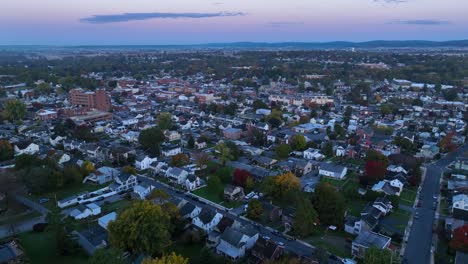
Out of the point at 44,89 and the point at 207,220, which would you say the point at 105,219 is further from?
the point at 44,89

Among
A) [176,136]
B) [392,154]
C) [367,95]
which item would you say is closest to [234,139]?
[176,136]

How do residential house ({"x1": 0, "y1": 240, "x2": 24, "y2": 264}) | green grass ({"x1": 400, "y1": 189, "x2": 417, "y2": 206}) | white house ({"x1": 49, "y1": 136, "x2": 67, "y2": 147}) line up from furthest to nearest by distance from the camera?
white house ({"x1": 49, "y1": 136, "x2": 67, "y2": 147})
green grass ({"x1": 400, "y1": 189, "x2": 417, "y2": 206})
residential house ({"x1": 0, "y1": 240, "x2": 24, "y2": 264})

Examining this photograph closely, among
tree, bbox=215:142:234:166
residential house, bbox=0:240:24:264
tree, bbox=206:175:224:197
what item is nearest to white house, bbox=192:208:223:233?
tree, bbox=206:175:224:197

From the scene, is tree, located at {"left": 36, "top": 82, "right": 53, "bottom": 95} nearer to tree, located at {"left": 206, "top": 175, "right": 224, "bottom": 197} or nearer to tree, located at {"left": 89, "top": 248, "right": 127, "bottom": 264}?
tree, located at {"left": 206, "top": 175, "right": 224, "bottom": 197}

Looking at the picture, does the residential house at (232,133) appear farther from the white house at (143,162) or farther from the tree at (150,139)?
the white house at (143,162)

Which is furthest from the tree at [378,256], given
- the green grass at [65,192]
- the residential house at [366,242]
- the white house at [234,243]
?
the green grass at [65,192]

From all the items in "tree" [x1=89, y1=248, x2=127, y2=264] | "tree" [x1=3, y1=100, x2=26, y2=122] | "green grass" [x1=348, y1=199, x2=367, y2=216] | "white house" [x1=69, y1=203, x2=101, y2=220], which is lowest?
"green grass" [x1=348, y1=199, x2=367, y2=216]

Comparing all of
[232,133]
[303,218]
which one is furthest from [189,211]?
[232,133]
